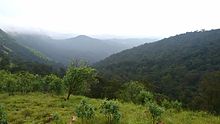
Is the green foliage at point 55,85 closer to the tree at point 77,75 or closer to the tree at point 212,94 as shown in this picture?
the tree at point 77,75

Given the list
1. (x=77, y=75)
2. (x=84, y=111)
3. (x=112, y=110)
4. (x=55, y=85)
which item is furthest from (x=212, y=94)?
(x=55, y=85)

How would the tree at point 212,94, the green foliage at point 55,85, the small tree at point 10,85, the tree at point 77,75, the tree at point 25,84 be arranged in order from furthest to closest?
the tree at point 25,84
the small tree at point 10,85
the green foliage at point 55,85
the tree at point 77,75
the tree at point 212,94

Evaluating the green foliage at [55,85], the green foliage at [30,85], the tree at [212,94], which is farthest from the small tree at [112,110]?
the green foliage at [30,85]

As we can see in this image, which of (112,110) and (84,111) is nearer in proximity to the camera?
(112,110)

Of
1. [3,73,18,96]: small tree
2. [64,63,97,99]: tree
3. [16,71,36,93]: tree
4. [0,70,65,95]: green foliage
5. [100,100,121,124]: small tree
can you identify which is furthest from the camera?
[16,71,36,93]: tree

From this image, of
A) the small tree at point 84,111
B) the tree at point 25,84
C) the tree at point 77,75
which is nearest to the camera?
the small tree at point 84,111

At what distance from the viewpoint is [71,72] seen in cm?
5322

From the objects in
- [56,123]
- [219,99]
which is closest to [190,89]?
[219,99]

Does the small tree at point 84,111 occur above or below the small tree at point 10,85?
above

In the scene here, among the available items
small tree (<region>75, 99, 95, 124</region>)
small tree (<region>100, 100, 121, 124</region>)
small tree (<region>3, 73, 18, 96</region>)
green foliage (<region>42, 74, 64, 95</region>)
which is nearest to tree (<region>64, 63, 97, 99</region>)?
green foliage (<region>42, 74, 64, 95</region>)

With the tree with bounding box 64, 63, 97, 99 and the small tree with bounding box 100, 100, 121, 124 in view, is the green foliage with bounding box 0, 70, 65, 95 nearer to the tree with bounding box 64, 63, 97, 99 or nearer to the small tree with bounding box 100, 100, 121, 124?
the tree with bounding box 64, 63, 97, 99

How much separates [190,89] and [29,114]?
124 meters

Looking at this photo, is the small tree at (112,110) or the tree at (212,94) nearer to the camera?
the small tree at (112,110)

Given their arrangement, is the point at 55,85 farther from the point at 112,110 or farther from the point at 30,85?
the point at 112,110
